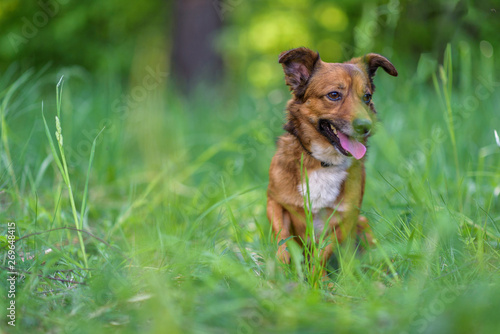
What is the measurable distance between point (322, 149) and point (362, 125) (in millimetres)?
338

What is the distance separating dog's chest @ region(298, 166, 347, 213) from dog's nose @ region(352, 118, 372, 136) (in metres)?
0.33

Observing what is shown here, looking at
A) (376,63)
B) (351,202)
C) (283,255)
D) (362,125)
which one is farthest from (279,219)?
(376,63)

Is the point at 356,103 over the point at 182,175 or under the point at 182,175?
over

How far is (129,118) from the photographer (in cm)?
580

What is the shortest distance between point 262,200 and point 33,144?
6.80 feet

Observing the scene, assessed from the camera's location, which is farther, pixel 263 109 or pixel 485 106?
pixel 263 109

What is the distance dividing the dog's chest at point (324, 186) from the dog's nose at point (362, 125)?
327 mm

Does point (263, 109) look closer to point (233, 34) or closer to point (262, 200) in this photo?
point (262, 200)

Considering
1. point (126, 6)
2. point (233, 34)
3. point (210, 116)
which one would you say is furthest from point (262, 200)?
point (126, 6)

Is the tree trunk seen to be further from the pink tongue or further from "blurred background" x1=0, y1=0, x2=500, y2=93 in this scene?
the pink tongue

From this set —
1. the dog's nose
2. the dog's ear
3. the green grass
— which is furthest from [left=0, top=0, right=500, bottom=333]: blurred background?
the dog's ear

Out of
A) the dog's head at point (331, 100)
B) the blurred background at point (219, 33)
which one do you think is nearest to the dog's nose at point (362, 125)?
the dog's head at point (331, 100)

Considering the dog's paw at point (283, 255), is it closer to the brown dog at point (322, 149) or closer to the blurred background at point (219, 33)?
the brown dog at point (322, 149)

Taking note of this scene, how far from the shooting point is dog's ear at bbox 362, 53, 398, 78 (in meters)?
3.08
